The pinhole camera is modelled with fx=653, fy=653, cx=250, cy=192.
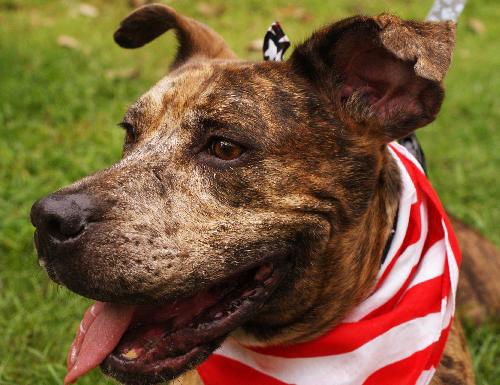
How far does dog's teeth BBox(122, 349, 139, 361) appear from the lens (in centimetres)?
256

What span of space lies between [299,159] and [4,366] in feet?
7.28

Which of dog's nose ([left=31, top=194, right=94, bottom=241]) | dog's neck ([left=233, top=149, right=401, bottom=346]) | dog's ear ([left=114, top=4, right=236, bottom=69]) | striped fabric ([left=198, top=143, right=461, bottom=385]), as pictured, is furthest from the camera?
dog's ear ([left=114, top=4, right=236, bottom=69])

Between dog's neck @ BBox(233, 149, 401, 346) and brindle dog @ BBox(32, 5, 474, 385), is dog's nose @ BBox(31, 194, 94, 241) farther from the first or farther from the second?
dog's neck @ BBox(233, 149, 401, 346)

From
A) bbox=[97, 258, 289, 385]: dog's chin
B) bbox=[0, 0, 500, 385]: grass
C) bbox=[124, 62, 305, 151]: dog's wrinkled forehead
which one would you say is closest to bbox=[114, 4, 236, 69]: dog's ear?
bbox=[124, 62, 305, 151]: dog's wrinkled forehead

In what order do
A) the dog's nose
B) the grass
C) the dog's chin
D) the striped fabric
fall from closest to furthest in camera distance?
1. the dog's nose
2. the dog's chin
3. the striped fabric
4. the grass

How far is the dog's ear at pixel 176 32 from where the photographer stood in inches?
145

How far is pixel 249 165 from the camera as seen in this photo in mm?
2654

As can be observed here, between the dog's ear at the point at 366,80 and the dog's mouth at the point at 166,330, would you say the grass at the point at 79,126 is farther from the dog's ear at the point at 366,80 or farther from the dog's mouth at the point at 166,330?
the dog's ear at the point at 366,80

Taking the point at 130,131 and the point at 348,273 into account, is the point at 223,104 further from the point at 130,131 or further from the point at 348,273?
the point at 348,273

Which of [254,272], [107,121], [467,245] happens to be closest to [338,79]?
[254,272]

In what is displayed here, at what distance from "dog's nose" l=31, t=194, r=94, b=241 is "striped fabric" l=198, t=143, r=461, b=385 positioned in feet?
3.84

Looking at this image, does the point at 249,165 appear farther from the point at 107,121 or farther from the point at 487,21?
the point at 487,21

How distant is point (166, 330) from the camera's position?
8.79 ft

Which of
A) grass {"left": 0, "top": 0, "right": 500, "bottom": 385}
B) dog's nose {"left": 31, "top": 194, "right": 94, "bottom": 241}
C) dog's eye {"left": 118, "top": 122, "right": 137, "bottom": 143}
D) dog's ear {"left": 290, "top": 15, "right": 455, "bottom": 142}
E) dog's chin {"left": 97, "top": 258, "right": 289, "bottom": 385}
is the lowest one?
grass {"left": 0, "top": 0, "right": 500, "bottom": 385}
